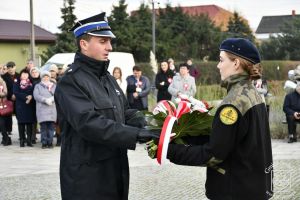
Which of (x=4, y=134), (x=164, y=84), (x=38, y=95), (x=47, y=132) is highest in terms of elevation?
(x=164, y=84)

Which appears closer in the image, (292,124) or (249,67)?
(249,67)

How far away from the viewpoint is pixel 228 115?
3.53 meters

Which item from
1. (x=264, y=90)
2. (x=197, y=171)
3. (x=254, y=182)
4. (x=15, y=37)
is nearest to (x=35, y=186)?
(x=197, y=171)

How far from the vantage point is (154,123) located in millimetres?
3949

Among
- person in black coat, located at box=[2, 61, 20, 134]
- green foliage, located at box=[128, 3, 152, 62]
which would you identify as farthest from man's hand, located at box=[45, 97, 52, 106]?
green foliage, located at box=[128, 3, 152, 62]

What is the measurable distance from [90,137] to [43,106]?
9066 mm

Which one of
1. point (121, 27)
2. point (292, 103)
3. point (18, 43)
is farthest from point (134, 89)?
point (18, 43)

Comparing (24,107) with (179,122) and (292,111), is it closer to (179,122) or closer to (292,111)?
(292,111)

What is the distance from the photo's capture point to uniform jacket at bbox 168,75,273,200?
355 centimetres

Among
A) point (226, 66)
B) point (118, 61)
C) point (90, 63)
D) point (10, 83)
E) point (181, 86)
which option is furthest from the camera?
point (118, 61)

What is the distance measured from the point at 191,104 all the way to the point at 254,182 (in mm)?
772

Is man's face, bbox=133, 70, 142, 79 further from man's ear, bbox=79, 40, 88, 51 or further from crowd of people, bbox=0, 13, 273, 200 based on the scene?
man's ear, bbox=79, 40, 88, 51

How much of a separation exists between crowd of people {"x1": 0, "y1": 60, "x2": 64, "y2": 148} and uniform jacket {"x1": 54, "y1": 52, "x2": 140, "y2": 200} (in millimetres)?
8670

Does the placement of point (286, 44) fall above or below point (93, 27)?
above
